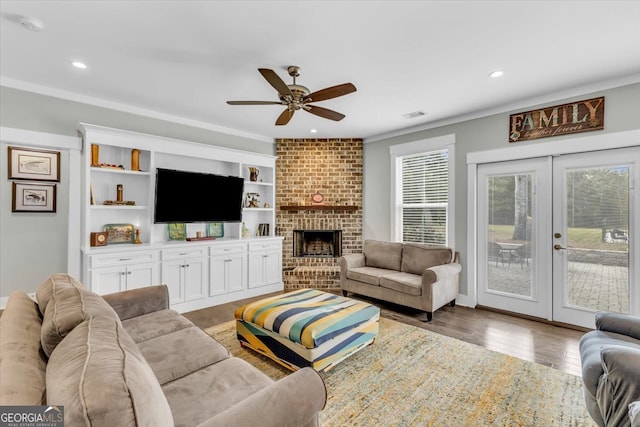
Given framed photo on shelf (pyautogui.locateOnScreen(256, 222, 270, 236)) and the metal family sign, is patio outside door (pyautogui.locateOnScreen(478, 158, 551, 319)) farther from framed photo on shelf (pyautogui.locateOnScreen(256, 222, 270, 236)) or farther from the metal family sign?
framed photo on shelf (pyautogui.locateOnScreen(256, 222, 270, 236))

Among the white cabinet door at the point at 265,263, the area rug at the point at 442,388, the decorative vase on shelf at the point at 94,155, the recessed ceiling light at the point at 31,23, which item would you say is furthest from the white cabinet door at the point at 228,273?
the recessed ceiling light at the point at 31,23

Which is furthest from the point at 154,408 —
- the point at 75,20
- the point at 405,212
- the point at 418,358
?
the point at 405,212

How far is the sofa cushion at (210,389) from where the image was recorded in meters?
1.22

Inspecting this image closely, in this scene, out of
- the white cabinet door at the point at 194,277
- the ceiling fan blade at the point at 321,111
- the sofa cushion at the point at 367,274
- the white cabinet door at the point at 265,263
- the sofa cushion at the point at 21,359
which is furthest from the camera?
the white cabinet door at the point at 265,263

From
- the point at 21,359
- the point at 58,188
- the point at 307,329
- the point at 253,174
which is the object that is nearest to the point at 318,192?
the point at 253,174

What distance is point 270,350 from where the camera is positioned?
96.3 inches

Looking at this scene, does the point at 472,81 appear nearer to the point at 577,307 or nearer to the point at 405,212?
the point at 405,212

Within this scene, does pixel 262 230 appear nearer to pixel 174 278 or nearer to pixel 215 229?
pixel 215 229

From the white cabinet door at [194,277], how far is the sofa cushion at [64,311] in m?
2.12

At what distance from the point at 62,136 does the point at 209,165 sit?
171 centimetres

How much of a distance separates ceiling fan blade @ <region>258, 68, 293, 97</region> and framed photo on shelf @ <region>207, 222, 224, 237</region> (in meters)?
2.67

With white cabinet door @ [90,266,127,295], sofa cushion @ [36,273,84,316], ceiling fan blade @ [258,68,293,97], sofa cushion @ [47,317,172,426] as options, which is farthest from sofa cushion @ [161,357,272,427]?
white cabinet door @ [90,266,127,295]

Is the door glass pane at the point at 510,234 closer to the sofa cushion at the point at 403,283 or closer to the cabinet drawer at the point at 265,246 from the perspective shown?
the sofa cushion at the point at 403,283

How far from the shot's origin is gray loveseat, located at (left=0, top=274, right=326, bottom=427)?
2.60 feet
